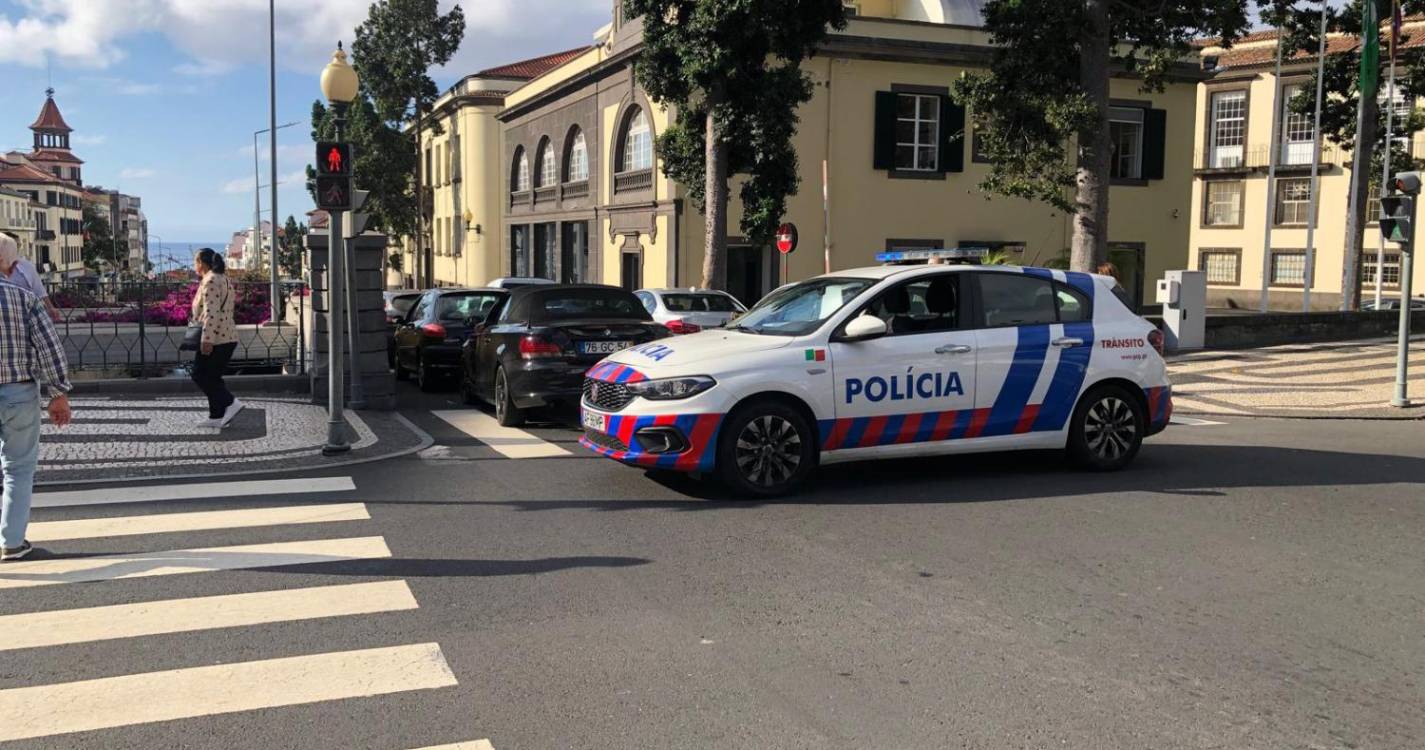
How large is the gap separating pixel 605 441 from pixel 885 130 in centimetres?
2186

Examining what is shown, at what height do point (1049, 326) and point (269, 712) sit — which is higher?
point (1049, 326)

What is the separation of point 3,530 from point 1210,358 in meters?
18.8

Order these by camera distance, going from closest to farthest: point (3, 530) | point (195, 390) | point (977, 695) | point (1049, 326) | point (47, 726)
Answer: point (47, 726), point (977, 695), point (3, 530), point (1049, 326), point (195, 390)

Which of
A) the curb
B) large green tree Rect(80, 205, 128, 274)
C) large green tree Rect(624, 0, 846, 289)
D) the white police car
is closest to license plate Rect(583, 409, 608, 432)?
the white police car

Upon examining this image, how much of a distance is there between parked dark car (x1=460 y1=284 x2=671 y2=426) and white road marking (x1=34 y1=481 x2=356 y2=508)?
3.08 m

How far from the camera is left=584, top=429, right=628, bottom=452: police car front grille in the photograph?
321 inches

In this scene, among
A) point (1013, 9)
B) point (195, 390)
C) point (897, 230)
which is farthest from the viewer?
point (897, 230)

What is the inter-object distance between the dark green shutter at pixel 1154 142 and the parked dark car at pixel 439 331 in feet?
71.9

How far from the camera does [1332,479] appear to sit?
8.98 meters

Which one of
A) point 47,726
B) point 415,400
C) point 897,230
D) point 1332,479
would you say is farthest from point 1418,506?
point 897,230

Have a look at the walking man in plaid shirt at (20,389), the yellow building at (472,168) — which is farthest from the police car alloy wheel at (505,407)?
the yellow building at (472,168)

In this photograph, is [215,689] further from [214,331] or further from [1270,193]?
[1270,193]

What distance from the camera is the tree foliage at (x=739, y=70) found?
18984mm

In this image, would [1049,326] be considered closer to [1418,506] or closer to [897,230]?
[1418,506]
